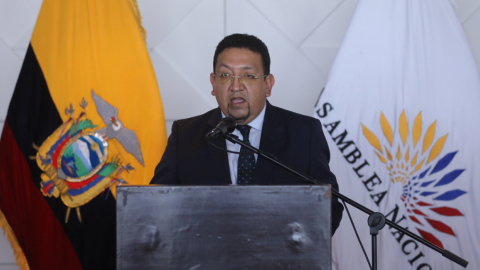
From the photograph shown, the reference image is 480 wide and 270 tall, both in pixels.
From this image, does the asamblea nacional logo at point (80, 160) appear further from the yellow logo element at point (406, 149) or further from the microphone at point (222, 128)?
the yellow logo element at point (406, 149)

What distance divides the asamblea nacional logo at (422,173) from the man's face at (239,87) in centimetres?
102

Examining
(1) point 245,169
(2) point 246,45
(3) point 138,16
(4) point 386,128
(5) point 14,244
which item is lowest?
(5) point 14,244

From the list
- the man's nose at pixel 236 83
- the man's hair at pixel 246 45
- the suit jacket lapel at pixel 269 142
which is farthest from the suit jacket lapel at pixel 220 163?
the man's hair at pixel 246 45

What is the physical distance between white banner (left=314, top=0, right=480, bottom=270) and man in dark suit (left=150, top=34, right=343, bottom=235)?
2.38ft

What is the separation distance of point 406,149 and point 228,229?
1787 millimetres

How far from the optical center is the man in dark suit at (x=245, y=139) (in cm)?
191

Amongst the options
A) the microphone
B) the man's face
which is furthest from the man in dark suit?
the microphone

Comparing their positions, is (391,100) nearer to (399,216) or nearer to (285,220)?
(399,216)

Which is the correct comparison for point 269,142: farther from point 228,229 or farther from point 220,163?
point 228,229

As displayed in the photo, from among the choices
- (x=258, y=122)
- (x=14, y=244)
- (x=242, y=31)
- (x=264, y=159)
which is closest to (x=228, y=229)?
(x=264, y=159)

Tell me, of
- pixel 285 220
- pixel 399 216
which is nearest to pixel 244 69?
pixel 285 220

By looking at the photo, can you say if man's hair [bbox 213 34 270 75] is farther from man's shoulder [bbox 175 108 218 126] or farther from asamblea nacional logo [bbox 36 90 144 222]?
asamblea nacional logo [bbox 36 90 144 222]

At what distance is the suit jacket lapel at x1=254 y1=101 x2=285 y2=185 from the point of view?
1.86 meters

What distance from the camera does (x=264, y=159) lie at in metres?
1.89
